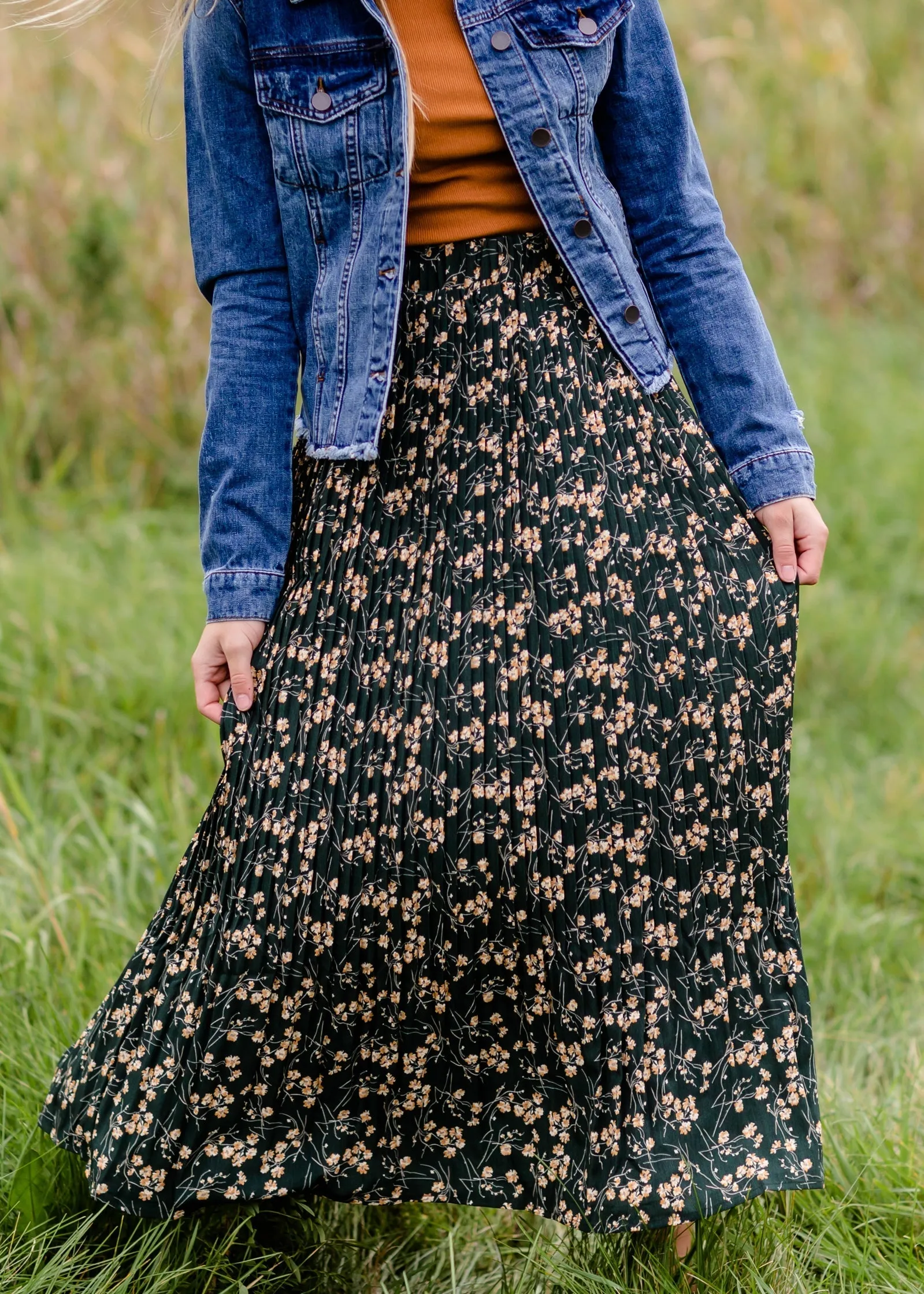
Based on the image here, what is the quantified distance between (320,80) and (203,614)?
2.00 meters

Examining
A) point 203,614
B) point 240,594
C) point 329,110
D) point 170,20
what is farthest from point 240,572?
point 203,614

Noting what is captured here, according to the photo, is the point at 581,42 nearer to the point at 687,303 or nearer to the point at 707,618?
the point at 687,303

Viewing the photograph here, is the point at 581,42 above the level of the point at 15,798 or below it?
above

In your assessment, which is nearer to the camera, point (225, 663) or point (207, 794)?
point (225, 663)

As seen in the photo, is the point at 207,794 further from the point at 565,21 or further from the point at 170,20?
the point at 565,21

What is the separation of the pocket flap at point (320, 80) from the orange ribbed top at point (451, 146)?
0.17 ft

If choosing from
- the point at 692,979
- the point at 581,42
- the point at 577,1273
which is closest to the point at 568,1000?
the point at 692,979

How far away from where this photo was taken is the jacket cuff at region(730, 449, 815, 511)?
1610 millimetres

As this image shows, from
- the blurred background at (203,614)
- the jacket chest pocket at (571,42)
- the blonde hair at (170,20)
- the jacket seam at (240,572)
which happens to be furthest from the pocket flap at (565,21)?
the jacket seam at (240,572)

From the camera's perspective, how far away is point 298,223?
1.58 meters

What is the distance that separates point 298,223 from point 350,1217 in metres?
1.37

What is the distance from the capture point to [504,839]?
146cm

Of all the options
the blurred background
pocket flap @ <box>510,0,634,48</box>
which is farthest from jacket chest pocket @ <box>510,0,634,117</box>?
the blurred background

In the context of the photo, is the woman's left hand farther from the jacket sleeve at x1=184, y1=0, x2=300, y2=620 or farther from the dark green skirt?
the jacket sleeve at x1=184, y1=0, x2=300, y2=620
